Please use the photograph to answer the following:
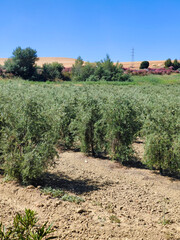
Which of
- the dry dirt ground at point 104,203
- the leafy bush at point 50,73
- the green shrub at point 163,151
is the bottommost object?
the dry dirt ground at point 104,203

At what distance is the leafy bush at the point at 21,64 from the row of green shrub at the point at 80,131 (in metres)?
31.7

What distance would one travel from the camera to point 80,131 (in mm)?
9242

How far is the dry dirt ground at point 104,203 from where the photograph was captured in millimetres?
4215

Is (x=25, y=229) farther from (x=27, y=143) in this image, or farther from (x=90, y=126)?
(x=90, y=126)

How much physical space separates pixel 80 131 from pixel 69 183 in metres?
2.86

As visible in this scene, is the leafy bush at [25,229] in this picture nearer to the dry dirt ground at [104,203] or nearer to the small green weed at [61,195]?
the dry dirt ground at [104,203]

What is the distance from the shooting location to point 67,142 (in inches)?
392

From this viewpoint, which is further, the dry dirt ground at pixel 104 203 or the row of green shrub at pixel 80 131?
the row of green shrub at pixel 80 131

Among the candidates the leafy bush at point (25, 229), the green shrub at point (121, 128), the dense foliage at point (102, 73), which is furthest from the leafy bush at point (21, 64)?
the leafy bush at point (25, 229)

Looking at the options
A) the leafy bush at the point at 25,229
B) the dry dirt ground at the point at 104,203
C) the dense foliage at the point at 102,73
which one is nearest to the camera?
the leafy bush at the point at 25,229

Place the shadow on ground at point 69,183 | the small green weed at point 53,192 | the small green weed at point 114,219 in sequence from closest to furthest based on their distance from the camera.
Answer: the small green weed at point 114,219
the small green weed at point 53,192
the shadow on ground at point 69,183

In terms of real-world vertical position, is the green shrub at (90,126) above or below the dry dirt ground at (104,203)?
above

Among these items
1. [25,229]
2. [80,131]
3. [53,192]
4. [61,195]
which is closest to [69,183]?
[61,195]

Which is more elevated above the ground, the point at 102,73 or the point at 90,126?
the point at 102,73
